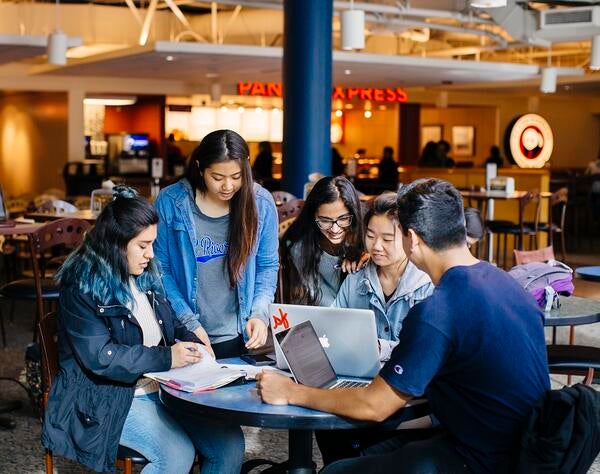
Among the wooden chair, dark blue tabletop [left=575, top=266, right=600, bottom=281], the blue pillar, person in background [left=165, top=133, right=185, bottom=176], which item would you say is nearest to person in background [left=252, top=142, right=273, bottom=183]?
person in background [left=165, top=133, right=185, bottom=176]

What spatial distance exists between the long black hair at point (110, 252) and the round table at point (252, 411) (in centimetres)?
40

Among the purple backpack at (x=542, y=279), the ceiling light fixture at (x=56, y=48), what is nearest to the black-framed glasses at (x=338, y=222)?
the purple backpack at (x=542, y=279)

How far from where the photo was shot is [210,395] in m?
2.89

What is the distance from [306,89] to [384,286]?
243 inches

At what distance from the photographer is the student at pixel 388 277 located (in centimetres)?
353

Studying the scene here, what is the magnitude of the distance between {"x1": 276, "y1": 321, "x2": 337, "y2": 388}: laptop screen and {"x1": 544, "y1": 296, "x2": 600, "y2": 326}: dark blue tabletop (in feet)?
5.18

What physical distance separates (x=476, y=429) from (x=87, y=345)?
4.08ft

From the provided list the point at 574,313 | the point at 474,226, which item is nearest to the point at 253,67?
the point at 474,226

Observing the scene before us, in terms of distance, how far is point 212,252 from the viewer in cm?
383

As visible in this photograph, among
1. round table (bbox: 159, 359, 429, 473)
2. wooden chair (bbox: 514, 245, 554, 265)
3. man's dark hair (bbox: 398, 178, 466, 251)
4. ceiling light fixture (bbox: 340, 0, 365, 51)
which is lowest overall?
round table (bbox: 159, 359, 429, 473)

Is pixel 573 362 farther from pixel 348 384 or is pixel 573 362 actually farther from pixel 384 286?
pixel 348 384

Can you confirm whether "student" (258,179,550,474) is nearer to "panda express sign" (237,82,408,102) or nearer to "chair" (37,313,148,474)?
"chair" (37,313,148,474)

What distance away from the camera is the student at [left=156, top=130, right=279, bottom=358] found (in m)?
3.79

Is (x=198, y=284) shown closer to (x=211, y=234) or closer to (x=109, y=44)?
(x=211, y=234)
